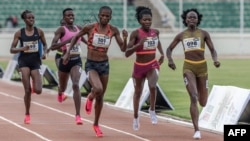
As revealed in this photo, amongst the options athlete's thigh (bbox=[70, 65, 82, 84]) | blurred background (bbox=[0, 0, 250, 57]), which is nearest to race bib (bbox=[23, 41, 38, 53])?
athlete's thigh (bbox=[70, 65, 82, 84])

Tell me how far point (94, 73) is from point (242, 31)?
3515 cm

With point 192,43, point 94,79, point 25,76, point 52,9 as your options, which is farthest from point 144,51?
point 52,9

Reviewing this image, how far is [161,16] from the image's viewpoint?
174ft

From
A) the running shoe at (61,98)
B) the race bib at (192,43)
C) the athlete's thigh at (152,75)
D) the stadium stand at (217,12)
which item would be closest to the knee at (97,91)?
the race bib at (192,43)

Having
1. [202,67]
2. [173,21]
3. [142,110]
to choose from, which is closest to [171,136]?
[202,67]

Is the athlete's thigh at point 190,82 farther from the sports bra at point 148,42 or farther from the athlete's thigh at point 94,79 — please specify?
the athlete's thigh at point 94,79

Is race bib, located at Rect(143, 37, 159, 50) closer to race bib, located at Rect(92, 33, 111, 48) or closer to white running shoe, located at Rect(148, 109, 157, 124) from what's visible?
race bib, located at Rect(92, 33, 111, 48)

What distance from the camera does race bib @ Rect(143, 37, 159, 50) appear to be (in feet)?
55.8

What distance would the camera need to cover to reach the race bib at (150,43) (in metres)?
17.0

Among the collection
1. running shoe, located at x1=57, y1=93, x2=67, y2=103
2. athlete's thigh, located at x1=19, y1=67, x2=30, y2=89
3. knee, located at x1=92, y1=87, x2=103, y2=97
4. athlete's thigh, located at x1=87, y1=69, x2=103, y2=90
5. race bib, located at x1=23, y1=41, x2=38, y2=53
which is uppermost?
race bib, located at x1=23, y1=41, x2=38, y2=53

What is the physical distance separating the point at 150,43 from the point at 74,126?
→ 6.99ft

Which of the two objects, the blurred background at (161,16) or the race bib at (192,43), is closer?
the race bib at (192,43)

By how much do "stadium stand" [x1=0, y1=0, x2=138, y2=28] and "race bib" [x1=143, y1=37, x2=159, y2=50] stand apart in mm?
35341

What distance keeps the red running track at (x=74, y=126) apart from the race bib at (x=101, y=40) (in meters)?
1.51
